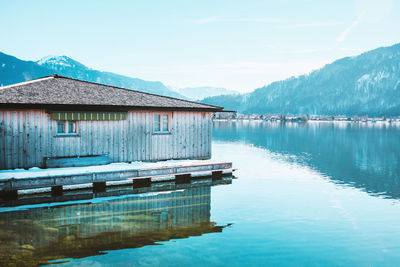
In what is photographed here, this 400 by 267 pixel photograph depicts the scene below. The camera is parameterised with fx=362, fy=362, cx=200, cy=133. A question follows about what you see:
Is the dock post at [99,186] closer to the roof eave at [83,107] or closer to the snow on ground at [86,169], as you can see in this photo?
the snow on ground at [86,169]

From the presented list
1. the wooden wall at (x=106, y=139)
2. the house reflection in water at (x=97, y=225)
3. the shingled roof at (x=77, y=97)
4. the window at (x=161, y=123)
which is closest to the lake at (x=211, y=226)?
the house reflection in water at (x=97, y=225)

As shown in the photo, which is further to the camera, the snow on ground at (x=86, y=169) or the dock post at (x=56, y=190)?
the dock post at (x=56, y=190)

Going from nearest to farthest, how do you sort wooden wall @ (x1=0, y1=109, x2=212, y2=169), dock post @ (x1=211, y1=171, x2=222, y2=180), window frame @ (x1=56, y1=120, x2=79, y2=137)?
wooden wall @ (x1=0, y1=109, x2=212, y2=169) → window frame @ (x1=56, y1=120, x2=79, y2=137) → dock post @ (x1=211, y1=171, x2=222, y2=180)

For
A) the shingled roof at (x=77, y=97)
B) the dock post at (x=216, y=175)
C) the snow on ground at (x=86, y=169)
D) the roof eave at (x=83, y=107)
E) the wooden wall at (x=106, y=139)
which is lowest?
the dock post at (x=216, y=175)

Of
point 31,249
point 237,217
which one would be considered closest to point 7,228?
point 31,249

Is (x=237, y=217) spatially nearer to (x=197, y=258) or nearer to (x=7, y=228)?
(x=197, y=258)

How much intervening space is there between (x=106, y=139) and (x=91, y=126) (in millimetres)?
1256

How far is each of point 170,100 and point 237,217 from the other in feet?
38.6

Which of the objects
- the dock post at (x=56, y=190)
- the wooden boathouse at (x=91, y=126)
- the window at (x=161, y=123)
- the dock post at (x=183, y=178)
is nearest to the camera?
the dock post at (x=56, y=190)

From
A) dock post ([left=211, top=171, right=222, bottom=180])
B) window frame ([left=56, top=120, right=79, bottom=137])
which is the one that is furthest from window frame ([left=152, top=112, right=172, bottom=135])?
window frame ([left=56, top=120, right=79, bottom=137])

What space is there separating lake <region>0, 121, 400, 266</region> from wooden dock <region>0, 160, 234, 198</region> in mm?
567

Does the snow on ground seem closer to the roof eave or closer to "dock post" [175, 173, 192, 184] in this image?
"dock post" [175, 173, 192, 184]

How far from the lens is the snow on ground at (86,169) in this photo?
1881 cm

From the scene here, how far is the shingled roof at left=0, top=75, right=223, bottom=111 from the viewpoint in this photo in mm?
20438
